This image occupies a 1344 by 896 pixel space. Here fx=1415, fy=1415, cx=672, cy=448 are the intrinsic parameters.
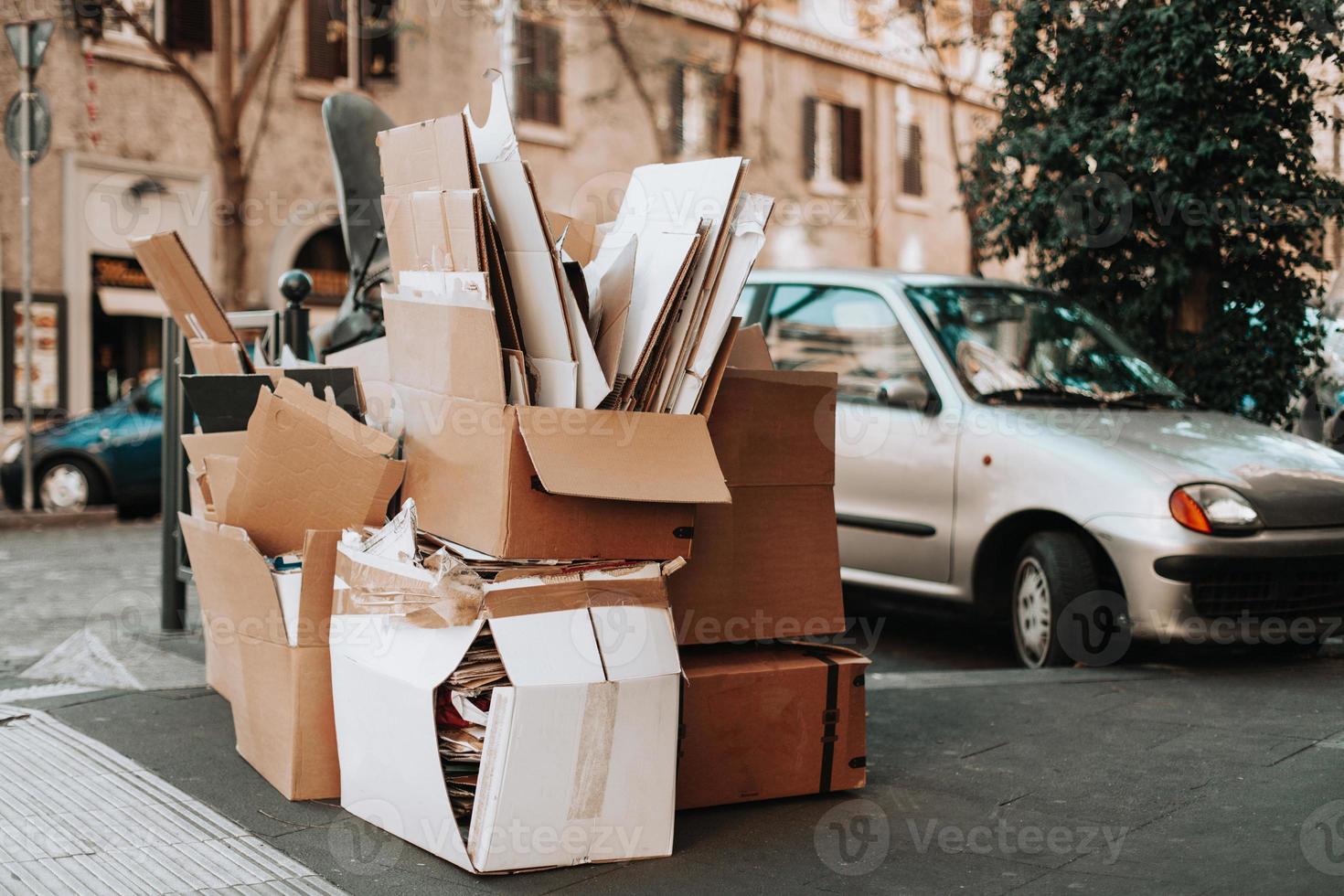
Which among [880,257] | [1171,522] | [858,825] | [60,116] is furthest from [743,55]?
[858,825]

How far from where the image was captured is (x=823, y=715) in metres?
3.91

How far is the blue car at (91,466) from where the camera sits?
12.8 metres

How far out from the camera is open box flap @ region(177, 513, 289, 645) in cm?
382

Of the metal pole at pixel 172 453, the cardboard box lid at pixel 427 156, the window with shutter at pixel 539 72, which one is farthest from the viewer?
the window with shutter at pixel 539 72

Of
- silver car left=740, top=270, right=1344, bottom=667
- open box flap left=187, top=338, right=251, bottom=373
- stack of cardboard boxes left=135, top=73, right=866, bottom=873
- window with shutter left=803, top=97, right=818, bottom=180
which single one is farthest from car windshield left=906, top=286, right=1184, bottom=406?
window with shutter left=803, top=97, right=818, bottom=180

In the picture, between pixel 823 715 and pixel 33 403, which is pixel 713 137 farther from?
pixel 823 715

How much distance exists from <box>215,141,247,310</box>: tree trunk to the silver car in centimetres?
885

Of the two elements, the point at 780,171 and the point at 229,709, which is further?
the point at 780,171

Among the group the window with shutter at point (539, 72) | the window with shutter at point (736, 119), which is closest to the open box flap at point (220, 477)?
the window with shutter at point (539, 72)

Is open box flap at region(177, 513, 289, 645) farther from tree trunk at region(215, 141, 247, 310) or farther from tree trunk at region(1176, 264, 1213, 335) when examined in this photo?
tree trunk at region(215, 141, 247, 310)

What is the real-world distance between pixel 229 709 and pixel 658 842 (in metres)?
1.98

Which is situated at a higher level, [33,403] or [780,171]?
[780,171]

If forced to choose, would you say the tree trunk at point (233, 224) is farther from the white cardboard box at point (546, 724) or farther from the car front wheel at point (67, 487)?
the white cardboard box at point (546, 724)

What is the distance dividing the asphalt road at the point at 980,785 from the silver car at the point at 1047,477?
0.24 meters
